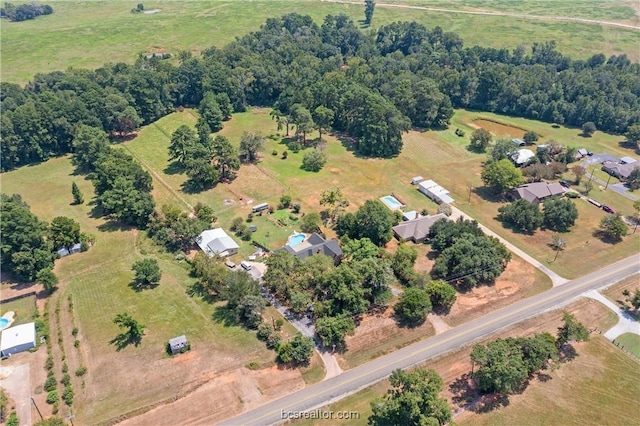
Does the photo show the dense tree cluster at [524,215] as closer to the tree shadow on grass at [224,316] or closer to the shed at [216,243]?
the shed at [216,243]

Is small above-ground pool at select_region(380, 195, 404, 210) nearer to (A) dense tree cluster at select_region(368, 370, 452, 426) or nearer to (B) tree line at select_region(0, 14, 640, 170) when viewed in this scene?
(B) tree line at select_region(0, 14, 640, 170)

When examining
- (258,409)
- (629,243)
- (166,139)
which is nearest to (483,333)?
(258,409)

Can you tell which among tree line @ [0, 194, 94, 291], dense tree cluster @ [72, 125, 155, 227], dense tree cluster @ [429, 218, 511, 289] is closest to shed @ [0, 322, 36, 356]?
tree line @ [0, 194, 94, 291]

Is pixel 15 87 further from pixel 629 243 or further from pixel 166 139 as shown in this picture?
pixel 629 243

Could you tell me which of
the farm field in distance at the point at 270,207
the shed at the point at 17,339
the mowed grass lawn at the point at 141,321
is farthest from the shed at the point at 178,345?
the shed at the point at 17,339

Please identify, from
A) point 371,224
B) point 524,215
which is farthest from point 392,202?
point 524,215
